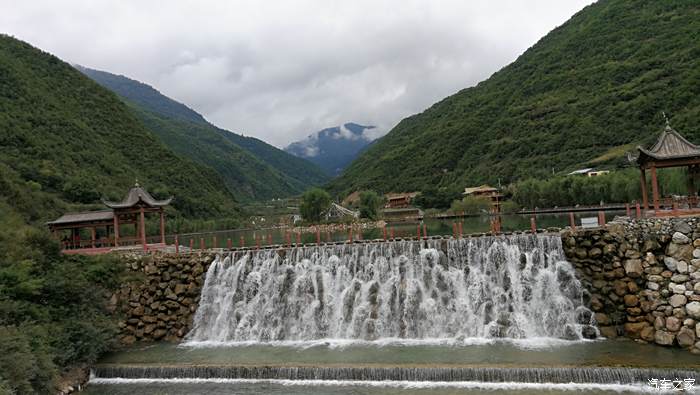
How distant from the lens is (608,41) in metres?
108

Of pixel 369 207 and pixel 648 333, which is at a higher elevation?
pixel 369 207

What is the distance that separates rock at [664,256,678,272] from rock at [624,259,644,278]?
71 cm

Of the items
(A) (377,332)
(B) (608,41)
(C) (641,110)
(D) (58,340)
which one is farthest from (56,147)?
(B) (608,41)

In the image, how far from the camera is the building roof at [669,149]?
16266 mm

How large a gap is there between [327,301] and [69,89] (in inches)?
3238

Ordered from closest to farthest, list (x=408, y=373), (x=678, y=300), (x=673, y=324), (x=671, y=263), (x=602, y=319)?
1. (x=408, y=373)
2. (x=673, y=324)
3. (x=678, y=300)
4. (x=671, y=263)
5. (x=602, y=319)

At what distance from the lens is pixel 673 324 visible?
1405cm

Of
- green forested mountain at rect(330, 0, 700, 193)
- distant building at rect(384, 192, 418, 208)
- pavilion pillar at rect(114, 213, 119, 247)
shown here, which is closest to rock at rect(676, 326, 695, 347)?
pavilion pillar at rect(114, 213, 119, 247)

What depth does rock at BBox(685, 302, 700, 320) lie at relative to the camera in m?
13.8

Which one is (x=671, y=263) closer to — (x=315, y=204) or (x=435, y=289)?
(x=435, y=289)

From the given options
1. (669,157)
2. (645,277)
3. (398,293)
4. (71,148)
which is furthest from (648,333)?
(71,148)

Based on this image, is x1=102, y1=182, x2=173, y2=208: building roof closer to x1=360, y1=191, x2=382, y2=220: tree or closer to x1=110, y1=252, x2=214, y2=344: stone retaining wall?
x1=110, y1=252, x2=214, y2=344: stone retaining wall

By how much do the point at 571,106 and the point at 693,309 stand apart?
305 feet

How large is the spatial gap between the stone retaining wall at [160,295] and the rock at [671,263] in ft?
56.7
